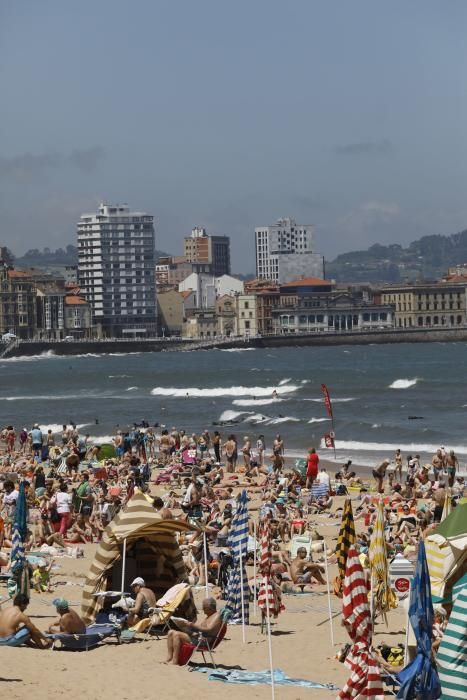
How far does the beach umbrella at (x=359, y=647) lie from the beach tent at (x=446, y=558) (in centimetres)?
247

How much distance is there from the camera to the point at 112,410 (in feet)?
177

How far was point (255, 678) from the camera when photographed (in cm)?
1075

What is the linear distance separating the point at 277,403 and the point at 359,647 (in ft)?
154

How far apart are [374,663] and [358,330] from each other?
552 ft

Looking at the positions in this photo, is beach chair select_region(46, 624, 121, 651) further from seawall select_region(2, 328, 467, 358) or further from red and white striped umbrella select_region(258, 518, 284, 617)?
seawall select_region(2, 328, 467, 358)

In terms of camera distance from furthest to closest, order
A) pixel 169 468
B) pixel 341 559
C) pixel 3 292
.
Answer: pixel 3 292 → pixel 169 468 → pixel 341 559

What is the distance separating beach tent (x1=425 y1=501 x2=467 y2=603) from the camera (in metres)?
11.7

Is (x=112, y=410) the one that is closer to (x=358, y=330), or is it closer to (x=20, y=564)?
(x=20, y=564)

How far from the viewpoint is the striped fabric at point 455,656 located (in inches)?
328

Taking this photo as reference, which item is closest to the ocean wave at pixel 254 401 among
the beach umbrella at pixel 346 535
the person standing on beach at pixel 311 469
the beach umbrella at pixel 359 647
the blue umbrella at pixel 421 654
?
the person standing on beach at pixel 311 469

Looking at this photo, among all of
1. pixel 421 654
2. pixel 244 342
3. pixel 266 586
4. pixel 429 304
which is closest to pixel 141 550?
pixel 266 586

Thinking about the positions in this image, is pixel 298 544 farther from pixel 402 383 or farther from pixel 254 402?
pixel 402 383

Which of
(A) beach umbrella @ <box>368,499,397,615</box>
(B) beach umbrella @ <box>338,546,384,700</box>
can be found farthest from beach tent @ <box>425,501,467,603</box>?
(B) beach umbrella @ <box>338,546,384,700</box>

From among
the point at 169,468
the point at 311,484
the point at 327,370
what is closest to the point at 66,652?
the point at 311,484
